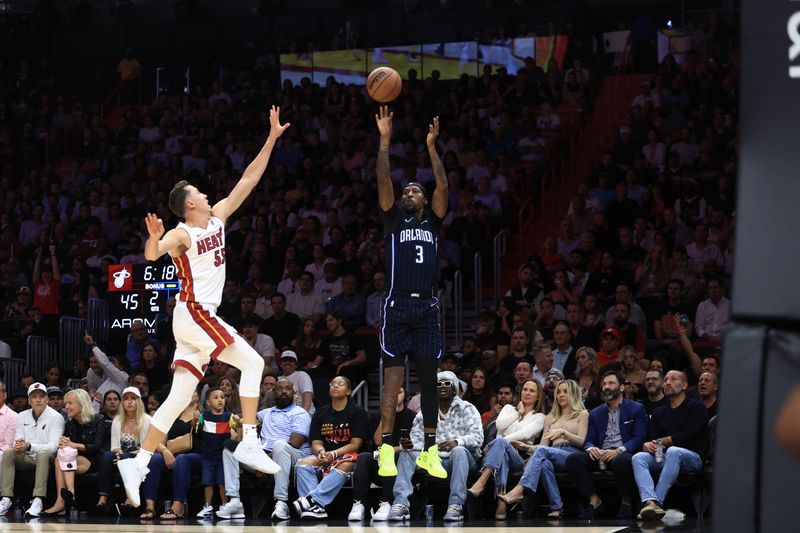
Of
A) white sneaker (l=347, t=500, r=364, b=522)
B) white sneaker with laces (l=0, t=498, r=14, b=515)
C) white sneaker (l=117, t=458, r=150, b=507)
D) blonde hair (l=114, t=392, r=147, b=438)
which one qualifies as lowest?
white sneaker with laces (l=0, t=498, r=14, b=515)

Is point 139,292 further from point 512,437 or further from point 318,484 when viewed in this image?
point 512,437

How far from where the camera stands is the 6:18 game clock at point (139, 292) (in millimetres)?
14406

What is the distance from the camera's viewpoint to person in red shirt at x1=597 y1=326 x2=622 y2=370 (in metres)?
12.5

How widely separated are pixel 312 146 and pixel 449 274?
17.9ft

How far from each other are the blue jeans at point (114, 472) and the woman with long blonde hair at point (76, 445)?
0.70 ft

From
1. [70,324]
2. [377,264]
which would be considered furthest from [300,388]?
[70,324]

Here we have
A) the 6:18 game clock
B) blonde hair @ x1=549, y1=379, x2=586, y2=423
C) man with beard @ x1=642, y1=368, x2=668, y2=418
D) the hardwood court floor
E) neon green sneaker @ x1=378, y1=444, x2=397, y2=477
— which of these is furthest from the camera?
the 6:18 game clock

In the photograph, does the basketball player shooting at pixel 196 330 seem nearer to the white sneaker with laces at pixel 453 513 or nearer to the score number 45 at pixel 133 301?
the white sneaker with laces at pixel 453 513

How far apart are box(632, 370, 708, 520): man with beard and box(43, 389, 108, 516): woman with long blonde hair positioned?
236 inches

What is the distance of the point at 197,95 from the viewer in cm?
2339

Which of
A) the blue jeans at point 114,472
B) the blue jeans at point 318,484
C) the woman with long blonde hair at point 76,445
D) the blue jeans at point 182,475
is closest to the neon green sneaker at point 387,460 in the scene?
the blue jeans at point 318,484

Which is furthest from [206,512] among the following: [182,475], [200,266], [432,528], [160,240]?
[160,240]

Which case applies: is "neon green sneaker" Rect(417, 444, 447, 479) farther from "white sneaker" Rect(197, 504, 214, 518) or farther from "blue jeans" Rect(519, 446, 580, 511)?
"white sneaker" Rect(197, 504, 214, 518)

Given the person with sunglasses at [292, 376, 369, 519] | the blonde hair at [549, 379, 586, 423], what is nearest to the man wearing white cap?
the person with sunglasses at [292, 376, 369, 519]
